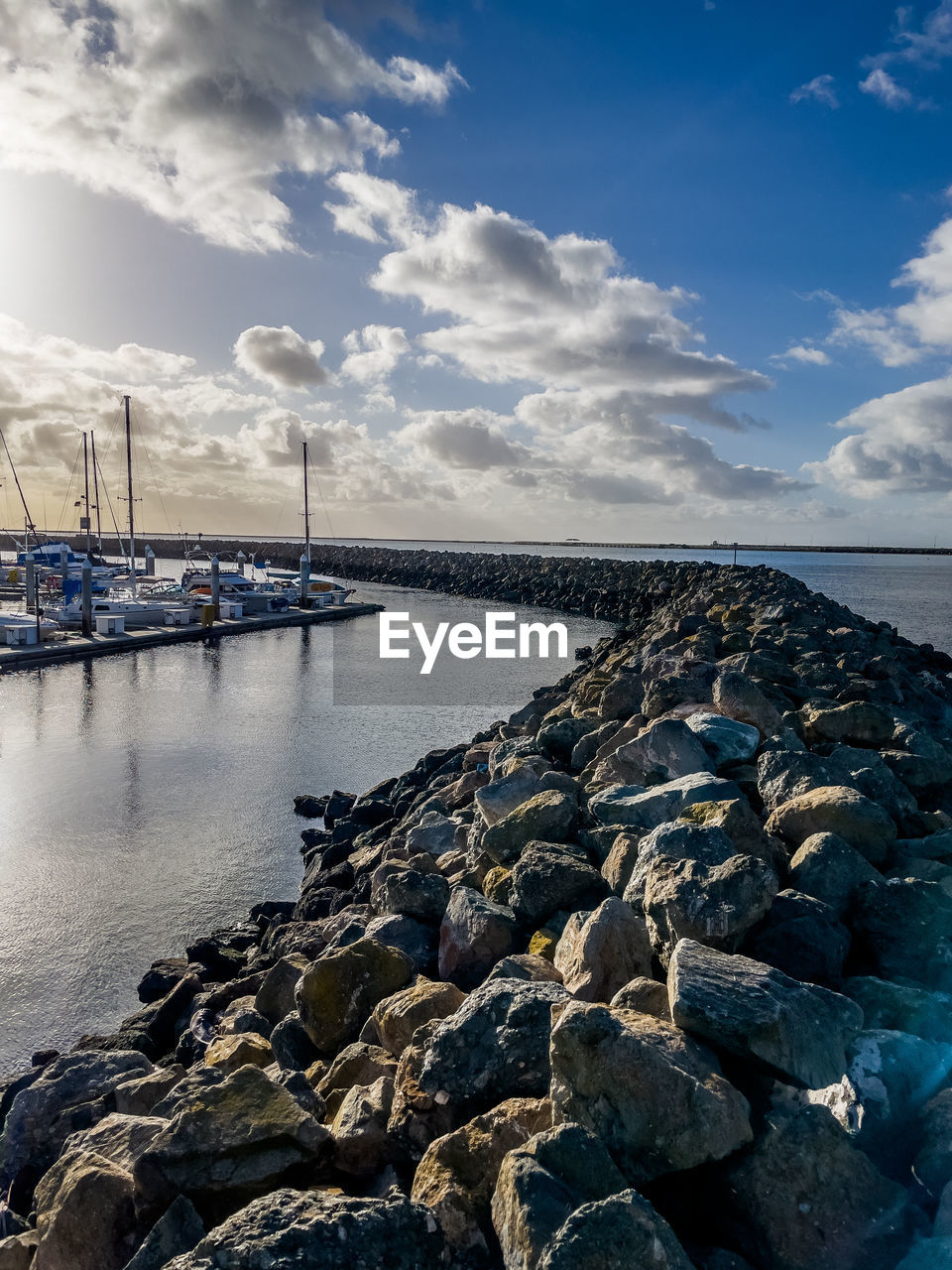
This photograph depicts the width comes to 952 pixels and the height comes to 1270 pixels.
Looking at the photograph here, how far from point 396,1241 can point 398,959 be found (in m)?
1.85

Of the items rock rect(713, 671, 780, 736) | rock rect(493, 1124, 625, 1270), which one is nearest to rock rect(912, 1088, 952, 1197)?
rock rect(493, 1124, 625, 1270)

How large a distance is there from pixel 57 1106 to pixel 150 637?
79.7 ft

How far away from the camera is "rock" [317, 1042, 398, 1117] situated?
3246 millimetres

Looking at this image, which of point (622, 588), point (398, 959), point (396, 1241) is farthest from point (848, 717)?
point (622, 588)

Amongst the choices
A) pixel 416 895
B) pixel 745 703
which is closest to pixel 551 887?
pixel 416 895

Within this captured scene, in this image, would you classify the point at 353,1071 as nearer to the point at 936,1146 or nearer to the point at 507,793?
the point at 936,1146

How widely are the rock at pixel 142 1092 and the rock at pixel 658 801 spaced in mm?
2820

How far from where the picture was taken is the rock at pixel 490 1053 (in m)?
2.81

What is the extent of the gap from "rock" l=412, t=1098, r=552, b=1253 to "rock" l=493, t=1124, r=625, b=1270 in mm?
103

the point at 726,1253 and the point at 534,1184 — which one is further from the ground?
the point at 534,1184

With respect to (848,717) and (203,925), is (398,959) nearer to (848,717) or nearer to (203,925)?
(203,925)

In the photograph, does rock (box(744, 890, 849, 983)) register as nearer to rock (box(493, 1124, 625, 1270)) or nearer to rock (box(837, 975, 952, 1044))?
rock (box(837, 975, 952, 1044))

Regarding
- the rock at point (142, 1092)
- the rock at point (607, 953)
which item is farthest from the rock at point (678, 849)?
the rock at point (142, 1092)

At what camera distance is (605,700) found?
875 centimetres
